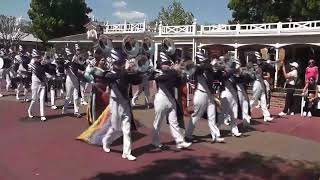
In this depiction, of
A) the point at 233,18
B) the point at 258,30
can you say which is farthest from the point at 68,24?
the point at 258,30

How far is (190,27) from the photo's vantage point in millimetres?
32375

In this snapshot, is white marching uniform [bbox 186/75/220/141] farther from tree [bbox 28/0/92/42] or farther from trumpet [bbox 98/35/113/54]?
tree [bbox 28/0/92/42]

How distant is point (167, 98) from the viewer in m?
9.56

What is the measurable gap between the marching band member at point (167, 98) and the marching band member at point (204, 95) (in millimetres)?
699

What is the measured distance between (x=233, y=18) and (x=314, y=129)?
25.2m

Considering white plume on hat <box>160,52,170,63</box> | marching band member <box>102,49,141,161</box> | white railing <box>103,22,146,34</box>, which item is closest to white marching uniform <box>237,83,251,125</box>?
white plume on hat <box>160,52,170,63</box>

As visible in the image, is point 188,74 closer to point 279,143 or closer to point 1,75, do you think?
point 279,143

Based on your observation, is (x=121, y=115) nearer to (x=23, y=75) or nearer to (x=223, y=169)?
(x=223, y=169)

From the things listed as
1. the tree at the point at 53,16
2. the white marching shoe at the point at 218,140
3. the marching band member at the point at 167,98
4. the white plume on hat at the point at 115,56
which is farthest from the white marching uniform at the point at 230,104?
the tree at the point at 53,16

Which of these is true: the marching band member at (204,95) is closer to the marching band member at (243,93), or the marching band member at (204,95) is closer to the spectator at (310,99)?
the marching band member at (243,93)

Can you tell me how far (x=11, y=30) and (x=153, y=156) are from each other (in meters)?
60.0

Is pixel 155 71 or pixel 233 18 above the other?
pixel 233 18

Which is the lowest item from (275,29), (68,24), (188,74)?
(188,74)

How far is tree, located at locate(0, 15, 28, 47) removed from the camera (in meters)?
63.8
